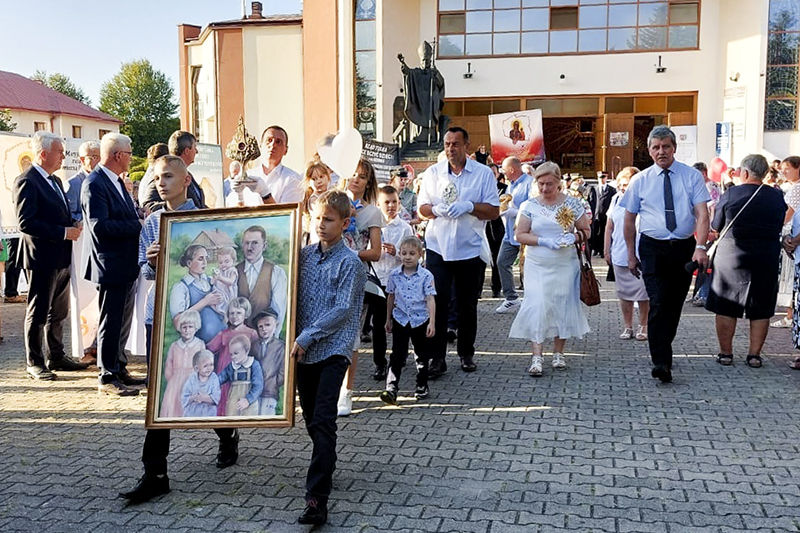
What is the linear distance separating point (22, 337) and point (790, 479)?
8340 millimetres

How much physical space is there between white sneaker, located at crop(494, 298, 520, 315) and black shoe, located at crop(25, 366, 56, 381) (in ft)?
18.9

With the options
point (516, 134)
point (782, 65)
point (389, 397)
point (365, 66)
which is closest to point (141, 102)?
point (365, 66)

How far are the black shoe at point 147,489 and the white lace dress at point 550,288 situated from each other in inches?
150

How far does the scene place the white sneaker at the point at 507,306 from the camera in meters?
10.7

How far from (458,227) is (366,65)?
23.3m

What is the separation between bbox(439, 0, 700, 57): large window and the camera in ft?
91.5

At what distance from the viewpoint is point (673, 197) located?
21.5 feet

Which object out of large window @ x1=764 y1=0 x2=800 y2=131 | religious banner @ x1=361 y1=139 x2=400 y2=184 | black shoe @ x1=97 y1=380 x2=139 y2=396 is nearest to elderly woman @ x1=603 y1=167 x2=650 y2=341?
religious banner @ x1=361 y1=139 x2=400 y2=184

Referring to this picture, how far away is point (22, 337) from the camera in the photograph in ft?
30.6

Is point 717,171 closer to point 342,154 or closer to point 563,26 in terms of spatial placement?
point 342,154

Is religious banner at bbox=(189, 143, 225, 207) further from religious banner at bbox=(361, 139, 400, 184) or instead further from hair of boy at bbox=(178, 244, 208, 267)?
hair of boy at bbox=(178, 244, 208, 267)

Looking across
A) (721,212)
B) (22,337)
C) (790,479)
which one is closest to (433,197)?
(721,212)

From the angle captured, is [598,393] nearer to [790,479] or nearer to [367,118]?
[790,479]

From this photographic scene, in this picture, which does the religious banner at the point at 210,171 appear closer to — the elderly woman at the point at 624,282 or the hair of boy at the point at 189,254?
the elderly woman at the point at 624,282
